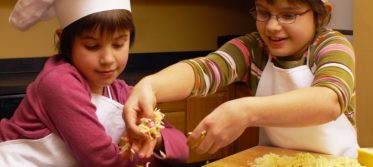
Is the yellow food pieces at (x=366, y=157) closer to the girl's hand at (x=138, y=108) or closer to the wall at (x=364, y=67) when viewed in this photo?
the girl's hand at (x=138, y=108)

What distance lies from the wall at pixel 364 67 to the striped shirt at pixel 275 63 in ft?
3.33

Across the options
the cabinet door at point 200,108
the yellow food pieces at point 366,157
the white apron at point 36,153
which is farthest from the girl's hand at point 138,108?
the cabinet door at point 200,108

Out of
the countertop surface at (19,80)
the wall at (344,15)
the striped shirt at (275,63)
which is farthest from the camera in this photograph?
the wall at (344,15)

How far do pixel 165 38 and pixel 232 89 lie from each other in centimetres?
56

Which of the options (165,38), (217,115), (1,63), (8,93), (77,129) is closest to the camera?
(217,115)

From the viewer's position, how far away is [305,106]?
38.8 inches

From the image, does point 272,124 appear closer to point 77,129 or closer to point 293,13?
point 293,13

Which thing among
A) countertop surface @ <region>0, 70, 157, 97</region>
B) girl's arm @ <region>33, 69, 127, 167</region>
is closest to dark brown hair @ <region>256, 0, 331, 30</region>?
girl's arm @ <region>33, 69, 127, 167</region>

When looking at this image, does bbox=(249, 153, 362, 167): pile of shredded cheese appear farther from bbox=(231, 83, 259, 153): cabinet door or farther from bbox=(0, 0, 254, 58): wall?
bbox=(0, 0, 254, 58): wall

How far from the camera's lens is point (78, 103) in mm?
1143

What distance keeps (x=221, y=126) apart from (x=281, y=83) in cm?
44

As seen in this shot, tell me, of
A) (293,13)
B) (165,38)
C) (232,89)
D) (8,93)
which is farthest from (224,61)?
(165,38)

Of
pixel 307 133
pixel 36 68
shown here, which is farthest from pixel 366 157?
pixel 36 68

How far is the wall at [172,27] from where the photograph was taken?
105 inches
